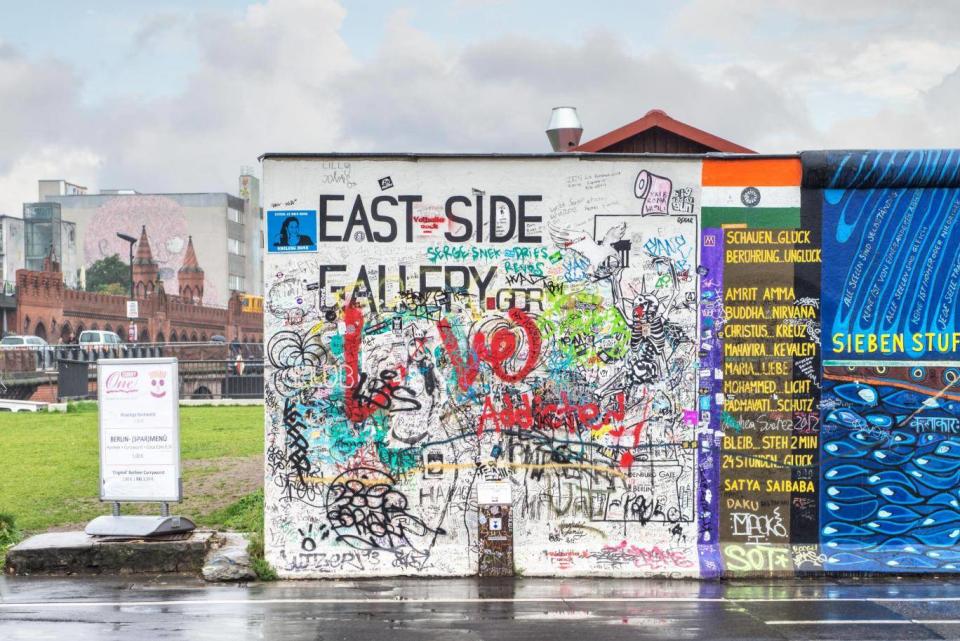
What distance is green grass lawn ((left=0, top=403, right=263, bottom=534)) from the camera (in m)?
14.6

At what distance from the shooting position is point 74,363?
4031 cm

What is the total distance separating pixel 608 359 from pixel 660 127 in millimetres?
7515

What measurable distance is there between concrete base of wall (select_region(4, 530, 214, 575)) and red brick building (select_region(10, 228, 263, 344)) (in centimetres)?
6774

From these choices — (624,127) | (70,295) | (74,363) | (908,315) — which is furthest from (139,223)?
(908,315)

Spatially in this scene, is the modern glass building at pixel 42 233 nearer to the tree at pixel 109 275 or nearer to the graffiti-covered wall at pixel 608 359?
the tree at pixel 109 275

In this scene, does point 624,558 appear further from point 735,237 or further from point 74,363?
point 74,363

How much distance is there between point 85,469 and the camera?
62.7 ft

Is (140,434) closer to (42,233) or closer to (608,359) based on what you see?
(608,359)

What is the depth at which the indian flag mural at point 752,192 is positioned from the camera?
34.6ft

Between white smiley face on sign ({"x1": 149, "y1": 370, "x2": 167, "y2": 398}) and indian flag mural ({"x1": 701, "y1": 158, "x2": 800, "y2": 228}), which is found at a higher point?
indian flag mural ({"x1": 701, "y1": 158, "x2": 800, "y2": 228})

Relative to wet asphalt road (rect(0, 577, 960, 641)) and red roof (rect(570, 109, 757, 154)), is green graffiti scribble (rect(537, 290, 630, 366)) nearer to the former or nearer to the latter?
wet asphalt road (rect(0, 577, 960, 641))

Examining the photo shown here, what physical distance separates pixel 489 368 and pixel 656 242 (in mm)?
2057

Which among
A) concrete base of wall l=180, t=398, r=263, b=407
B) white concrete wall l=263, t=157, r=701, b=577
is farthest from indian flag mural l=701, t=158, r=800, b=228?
concrete base of wall l=180, t=398, r=263, b=407

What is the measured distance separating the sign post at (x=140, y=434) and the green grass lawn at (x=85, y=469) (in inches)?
93.5
